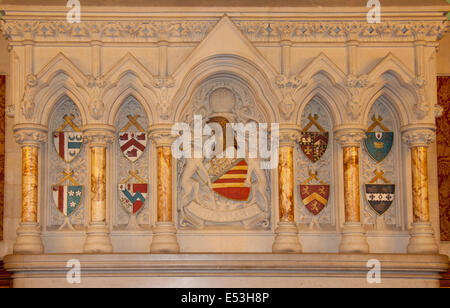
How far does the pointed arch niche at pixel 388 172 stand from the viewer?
11266 millimetres

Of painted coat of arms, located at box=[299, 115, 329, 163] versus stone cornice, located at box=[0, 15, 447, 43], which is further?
painted coat of arms, located at box=[299, 115, 329, 163]

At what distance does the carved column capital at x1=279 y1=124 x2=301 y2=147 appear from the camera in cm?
1102

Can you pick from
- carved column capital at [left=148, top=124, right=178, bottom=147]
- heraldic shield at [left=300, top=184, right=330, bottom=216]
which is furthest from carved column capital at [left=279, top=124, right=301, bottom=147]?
carved column capital at [left=148, top=124, right=178, bottom=147]

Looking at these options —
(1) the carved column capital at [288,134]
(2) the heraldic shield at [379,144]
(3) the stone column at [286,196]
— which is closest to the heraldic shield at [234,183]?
(3) the stone column at [286,196]

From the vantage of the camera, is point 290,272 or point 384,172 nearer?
point 290,272

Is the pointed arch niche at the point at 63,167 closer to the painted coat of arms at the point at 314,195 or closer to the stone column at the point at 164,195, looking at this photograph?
the stone column at the point at 164,195

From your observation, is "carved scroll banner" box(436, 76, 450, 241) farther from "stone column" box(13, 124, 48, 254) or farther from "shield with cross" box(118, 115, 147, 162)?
"stone column" box(13, 124, 48, 254)

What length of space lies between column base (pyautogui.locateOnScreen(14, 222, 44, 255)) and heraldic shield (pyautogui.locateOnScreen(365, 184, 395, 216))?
14.9 ft

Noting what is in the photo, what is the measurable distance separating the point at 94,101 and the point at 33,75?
2.95 feet

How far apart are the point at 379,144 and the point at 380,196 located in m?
0.74

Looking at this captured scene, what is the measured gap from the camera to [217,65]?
11.2m

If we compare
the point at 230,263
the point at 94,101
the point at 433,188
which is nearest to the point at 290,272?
the point at 230,263

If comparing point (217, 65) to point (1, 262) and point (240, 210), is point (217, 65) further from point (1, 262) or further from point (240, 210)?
point (1, 262)
